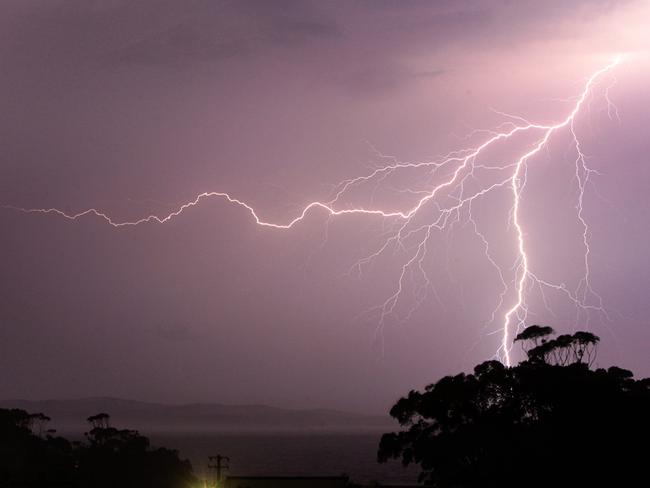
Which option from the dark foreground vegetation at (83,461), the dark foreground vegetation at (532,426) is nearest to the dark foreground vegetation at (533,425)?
the dark foreground vegetation at (532,426)

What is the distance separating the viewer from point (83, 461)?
56562 mm

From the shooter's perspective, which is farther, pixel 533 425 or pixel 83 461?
pixel 83 461

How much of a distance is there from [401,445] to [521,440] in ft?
18.6

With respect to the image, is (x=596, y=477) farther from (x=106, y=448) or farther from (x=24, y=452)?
(x=106, y=448)

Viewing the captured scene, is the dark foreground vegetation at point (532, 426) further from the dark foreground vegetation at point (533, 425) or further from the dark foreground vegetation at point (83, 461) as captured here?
the dark foreground vegetation at point (83, 461)

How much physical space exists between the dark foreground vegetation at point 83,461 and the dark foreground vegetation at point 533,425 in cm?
2280

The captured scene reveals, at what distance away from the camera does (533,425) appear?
27.7 m

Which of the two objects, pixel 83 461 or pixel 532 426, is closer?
pixel 532 426

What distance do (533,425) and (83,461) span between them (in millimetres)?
37130

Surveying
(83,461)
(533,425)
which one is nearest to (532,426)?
(533,425)

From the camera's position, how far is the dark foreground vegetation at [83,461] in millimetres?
48656

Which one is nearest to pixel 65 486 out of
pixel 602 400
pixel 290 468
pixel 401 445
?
A: pixel 401 445

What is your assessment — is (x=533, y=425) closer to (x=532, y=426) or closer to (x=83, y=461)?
(x=532, y=426)

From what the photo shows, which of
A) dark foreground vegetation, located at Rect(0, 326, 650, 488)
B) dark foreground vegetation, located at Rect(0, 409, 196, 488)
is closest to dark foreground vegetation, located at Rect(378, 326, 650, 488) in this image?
dark foreground vegetation, located at Rect(0, 326, 650, 488)
